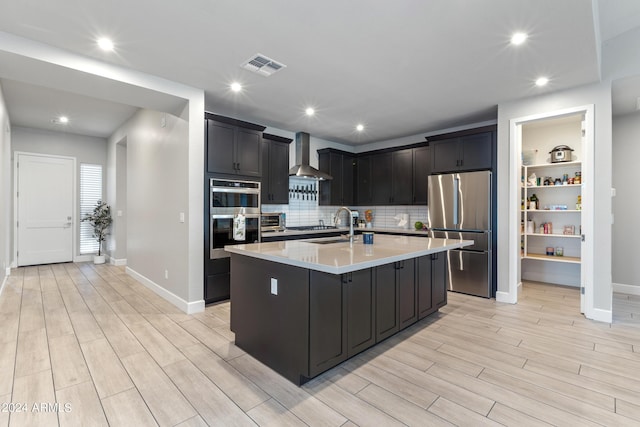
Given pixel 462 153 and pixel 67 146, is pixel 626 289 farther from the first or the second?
pixel 67 146

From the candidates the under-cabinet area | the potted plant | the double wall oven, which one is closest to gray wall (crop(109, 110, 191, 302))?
the double wall oven

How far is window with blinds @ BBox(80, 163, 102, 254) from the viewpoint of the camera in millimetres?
6848

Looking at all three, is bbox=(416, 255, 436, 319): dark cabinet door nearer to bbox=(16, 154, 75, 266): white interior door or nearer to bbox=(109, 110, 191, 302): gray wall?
bbox=(109, 110, 191, 302): gray wall

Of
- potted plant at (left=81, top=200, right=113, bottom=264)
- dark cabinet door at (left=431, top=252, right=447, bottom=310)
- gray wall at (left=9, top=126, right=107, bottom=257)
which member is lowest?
dark cabinet door at (left=431, top=252, right=447, bottom=310)

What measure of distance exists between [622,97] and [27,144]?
983 centimetres

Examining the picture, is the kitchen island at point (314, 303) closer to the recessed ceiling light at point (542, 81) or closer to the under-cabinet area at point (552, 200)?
the recessed ceiling light at point (542, 81)

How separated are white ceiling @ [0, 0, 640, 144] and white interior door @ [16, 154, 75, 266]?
251 cm

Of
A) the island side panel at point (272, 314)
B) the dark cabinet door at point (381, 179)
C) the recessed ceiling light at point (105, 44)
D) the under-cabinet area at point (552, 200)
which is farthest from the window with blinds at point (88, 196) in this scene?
the under-cabinet area at point (552, 200)

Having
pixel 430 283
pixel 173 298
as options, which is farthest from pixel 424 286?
pixel 173 298

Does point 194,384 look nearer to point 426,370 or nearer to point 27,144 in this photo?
point 426,370

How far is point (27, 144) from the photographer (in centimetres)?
615

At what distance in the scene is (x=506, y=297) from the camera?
4129mm

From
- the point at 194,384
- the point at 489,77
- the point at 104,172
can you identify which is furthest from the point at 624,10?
the point at 104,172

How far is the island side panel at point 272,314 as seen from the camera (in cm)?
214
